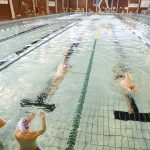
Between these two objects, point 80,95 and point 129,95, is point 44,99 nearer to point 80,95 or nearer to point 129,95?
point 80,95

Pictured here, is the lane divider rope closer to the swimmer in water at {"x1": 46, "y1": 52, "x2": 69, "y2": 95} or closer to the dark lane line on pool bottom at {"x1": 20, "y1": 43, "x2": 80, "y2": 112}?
the dark lane line on pool bottom at {"x1": 20, "y1": 43, "x2": 80, "y2": 112}

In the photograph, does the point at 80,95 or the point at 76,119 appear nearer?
the point at 76,119

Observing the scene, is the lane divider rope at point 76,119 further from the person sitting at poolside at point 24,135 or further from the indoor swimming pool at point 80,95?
the person sitting at poolside at point 24,135

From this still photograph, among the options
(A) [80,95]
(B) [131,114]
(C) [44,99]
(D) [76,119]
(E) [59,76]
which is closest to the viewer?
(D) [76,119]

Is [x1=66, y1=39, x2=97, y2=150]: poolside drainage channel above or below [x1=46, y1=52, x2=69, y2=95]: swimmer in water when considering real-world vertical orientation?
above

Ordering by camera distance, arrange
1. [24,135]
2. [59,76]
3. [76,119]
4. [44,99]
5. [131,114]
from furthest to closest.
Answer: [59,76]
[44,99]
[131,114]
[76,119]
[24,135]

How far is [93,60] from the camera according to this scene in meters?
5.38

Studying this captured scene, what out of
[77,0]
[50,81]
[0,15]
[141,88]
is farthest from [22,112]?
[77,0]

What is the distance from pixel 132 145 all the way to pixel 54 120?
41.1 inches

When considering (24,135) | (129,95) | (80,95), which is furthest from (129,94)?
(24,135)

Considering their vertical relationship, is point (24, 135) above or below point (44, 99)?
above

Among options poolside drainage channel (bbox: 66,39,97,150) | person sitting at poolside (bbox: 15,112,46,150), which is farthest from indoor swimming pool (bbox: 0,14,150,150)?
person sitting at poolside (bbox: 15,112,46,150)

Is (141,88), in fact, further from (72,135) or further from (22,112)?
(22,112)

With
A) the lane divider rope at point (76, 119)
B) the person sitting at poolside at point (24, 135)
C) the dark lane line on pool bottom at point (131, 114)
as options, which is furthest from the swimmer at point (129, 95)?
the person sitting at poolside at point (24, 135)
